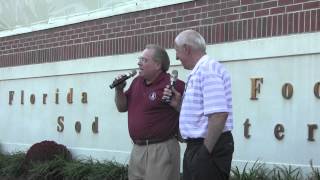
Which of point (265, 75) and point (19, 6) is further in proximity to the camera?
point (19, 6)

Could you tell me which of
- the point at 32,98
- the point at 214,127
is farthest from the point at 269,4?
the point at 32,98

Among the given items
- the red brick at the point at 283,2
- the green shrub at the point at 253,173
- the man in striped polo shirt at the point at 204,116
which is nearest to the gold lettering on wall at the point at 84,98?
the green shrub at the point at 253,173

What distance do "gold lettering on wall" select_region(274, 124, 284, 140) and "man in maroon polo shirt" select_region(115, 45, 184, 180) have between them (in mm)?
2012

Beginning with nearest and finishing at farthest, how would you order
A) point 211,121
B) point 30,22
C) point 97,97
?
point 211,121 → point 97,97 → point 30,22

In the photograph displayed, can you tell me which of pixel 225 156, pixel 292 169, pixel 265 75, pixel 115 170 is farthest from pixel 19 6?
pixel 225 156

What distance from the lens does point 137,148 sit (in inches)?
217

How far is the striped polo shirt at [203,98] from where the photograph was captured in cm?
448

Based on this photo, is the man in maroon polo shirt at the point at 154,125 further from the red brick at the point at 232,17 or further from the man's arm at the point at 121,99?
the red brick at the point at 232,17

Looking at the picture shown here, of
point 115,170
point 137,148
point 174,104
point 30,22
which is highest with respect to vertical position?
point 30,22

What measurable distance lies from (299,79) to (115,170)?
2914 mm

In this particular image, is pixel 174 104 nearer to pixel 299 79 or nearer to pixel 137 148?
pixel 137 148

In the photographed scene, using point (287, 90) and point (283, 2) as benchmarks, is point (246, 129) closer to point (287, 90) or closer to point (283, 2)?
point (287, 90)

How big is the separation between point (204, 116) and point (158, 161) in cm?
95

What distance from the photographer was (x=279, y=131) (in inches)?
281
